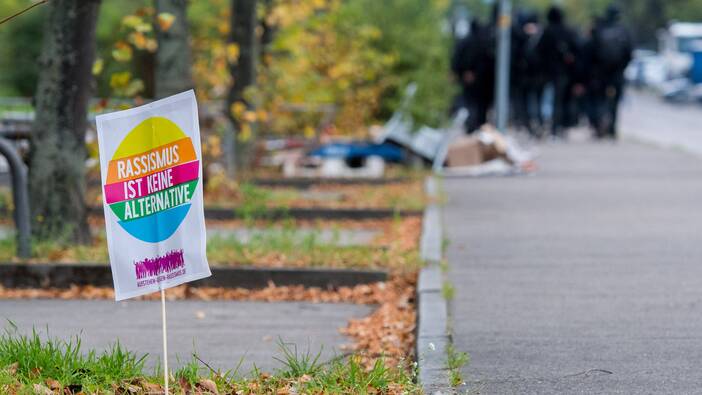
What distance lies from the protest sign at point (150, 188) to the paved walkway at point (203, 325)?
1.28 meters

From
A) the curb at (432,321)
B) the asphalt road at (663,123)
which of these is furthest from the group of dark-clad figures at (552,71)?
the curb at (432,321)

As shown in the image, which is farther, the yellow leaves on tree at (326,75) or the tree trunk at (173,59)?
the yellow leaves on tree at (326,75)

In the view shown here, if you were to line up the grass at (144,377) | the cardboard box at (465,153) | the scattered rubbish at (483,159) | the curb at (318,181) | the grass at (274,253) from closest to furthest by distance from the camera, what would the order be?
the grass at (144,377) → the grass at (274,253) → the curb at (318,181) → the scattered rubbish at (483,159) → the cardboard box at (465,153)

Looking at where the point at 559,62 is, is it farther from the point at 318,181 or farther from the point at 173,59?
the point at 173,59

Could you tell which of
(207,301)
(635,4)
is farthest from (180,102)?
(635,4)

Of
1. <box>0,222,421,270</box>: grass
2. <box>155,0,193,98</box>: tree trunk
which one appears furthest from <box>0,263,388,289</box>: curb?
<box>155,0,193,98</box>: tree trunk

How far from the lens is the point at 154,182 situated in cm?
586

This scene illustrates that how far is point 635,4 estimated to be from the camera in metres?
78.9

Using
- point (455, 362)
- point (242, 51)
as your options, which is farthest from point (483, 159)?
point (455, 362)

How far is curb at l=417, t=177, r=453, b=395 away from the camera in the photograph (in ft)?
21.6

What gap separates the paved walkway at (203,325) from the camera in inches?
300

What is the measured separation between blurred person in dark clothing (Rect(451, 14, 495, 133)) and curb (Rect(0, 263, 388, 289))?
49.2ft

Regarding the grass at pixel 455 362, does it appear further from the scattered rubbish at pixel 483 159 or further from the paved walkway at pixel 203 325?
the scattered rubbish at pixel 483 159

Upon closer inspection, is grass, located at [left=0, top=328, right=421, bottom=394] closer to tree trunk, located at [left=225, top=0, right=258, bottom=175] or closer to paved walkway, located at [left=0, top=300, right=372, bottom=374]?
paved walkway, located at [left=0, top=300, right=372, bottom=374]
